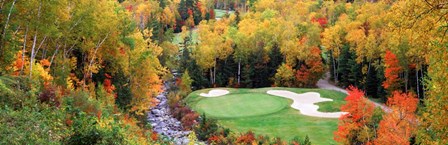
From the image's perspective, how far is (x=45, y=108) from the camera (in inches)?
725

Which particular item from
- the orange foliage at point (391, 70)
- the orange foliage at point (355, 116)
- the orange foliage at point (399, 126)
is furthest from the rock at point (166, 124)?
the orange foliage at point (391, 70)

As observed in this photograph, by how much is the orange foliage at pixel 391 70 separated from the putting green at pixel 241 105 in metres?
11.2

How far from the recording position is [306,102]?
41.9m

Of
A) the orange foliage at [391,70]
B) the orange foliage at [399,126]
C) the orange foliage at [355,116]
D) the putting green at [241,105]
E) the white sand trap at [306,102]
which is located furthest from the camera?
the orange foliage at [391,70]

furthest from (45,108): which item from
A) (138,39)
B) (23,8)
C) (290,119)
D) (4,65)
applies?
(290,119)

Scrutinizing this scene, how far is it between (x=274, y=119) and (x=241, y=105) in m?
5.44

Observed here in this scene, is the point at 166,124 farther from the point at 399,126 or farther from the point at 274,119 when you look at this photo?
the point at 399,126

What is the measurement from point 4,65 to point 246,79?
37480 millimetres

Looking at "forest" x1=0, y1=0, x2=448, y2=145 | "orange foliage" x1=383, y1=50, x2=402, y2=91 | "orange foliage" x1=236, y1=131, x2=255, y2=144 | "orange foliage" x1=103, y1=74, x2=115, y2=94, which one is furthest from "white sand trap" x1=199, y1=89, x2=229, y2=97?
"orange foliage" x1=383, y1=50, x2=402, y2=91

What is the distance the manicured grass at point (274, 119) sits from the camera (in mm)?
32750

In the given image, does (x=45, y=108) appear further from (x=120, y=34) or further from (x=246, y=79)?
(x=246, y=79)

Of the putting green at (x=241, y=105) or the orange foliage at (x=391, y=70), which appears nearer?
the putting green at (x=241, y=105)

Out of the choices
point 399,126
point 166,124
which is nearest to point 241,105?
point 166,124

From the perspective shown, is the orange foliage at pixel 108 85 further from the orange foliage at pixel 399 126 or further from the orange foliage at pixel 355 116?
the orange foliage at pixel 399 126
